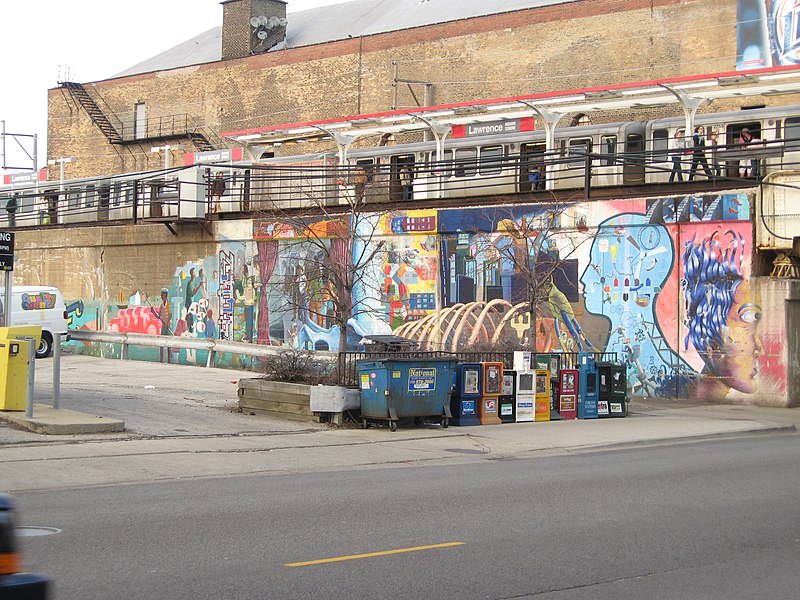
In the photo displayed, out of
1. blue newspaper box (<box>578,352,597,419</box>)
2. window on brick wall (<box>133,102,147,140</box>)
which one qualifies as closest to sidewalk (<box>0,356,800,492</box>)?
blue newspaper box (<box>578,352,597,419</box>)

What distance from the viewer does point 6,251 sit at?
671 inches

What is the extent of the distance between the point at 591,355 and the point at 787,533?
12282 mm

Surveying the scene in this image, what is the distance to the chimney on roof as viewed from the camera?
60.6m

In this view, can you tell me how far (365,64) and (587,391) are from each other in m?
37.5

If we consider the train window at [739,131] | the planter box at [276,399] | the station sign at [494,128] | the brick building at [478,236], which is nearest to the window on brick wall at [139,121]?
the brick building at [478,236]

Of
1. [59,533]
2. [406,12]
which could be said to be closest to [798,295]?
[59,533]

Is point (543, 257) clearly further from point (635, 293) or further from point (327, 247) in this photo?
point (327, 247)

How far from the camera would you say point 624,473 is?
13.2 metres

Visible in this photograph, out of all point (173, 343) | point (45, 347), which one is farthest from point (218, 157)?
point (45, 347)

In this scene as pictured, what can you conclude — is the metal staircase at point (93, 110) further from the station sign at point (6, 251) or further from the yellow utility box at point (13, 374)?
the yellow utility box at point (13, 374)

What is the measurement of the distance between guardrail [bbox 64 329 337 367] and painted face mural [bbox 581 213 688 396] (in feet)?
28.5

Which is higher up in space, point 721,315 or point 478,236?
point 478,236

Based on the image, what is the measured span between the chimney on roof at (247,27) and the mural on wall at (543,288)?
1228 inches

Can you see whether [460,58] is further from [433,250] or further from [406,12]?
[433,250]
